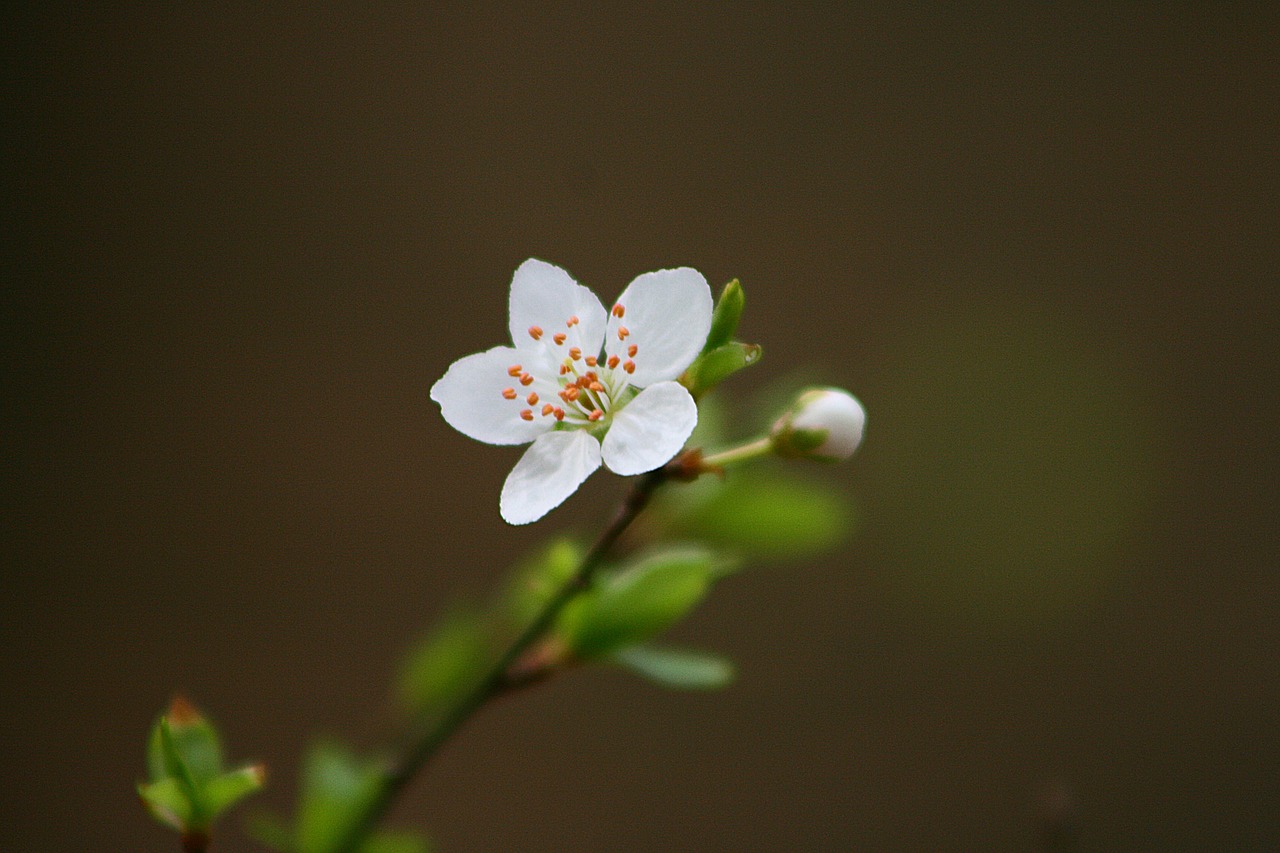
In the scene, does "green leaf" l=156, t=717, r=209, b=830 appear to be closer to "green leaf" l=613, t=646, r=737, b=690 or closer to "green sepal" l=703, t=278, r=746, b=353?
"green leaf" l=613, t=646, r=737, b=690

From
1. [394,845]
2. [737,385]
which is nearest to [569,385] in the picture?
[394,845]

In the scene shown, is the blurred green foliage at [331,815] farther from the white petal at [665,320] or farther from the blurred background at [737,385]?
the blurred background at [737,385]

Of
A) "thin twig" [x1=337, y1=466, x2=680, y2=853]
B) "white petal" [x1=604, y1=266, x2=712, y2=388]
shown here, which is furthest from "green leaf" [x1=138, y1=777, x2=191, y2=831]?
"white petal" [x1=604, y1=266, x2=712, y2=388]

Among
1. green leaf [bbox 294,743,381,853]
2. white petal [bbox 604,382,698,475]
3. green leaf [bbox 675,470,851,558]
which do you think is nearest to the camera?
white petal [bbox 604,382,698,475]

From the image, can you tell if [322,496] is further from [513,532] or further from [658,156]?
[658,156]

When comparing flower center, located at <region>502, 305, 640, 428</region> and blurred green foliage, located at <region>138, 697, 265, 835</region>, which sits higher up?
flower center, located at <region>502, 305, 640, 428</region>

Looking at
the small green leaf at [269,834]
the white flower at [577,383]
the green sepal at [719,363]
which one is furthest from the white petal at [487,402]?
the small green leaf at [269,834]

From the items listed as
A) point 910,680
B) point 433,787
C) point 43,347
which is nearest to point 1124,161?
point 910,680

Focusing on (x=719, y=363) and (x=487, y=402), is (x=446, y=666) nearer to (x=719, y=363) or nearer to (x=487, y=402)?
(x=487, y=402)
